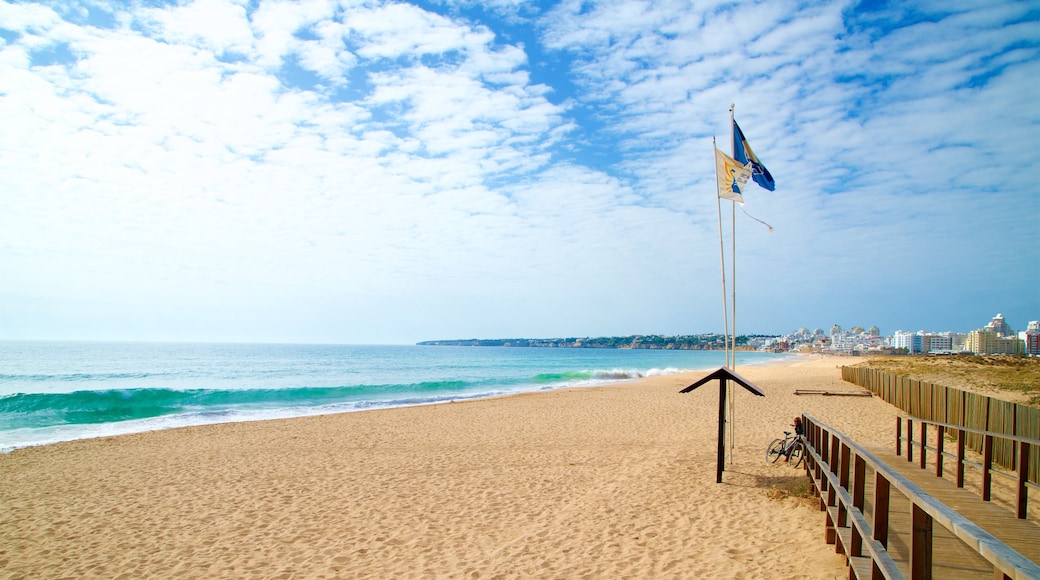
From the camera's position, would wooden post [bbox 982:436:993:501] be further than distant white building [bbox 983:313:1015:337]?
No

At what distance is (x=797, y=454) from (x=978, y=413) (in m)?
3.43

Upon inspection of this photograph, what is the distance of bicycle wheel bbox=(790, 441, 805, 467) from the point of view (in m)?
10.7

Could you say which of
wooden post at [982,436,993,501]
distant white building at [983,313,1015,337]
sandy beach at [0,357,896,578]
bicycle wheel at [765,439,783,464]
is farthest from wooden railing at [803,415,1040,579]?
distant white building at [983,313,1015,337]

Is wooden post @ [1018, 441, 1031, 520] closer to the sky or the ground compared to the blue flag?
closer to the ground

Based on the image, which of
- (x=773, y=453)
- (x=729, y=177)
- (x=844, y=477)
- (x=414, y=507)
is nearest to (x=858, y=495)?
(x=844, y=477)

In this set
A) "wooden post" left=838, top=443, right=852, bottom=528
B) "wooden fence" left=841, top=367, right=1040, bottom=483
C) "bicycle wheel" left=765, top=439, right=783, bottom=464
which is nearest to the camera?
"wooden post" left=838, top=443, right=852, bottom=528

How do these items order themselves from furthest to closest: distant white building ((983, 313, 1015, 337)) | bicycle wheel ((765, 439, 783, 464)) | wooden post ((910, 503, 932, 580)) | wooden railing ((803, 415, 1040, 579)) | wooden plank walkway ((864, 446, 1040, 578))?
distant white building ((983, 313, 1015, 337))
bicycle wheel ((765, 439, 783, 464))
wooden plank walkway ((864, 446, 1040, 578))
wooden post ((910, 503, 932, 580))
wooden railing ((803, 415, 1040, 579))

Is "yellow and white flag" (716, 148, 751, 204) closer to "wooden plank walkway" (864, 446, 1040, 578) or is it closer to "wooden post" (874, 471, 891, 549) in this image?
"wooden plank walkway" (864, 446, 1040, 578)

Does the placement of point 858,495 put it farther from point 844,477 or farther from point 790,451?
point 790,451

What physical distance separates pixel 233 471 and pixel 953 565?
38.8 ft

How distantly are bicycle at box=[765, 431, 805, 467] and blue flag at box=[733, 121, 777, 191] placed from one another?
478 cm

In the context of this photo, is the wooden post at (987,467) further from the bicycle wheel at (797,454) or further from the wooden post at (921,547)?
the wooden post at (921,547)

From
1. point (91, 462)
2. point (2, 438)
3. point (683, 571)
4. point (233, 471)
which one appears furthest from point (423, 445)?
point (2, 438)

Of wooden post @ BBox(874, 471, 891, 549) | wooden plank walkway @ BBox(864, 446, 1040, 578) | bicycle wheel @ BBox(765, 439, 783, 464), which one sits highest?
wooden post @ BBox(874, 471, 891, 549)
